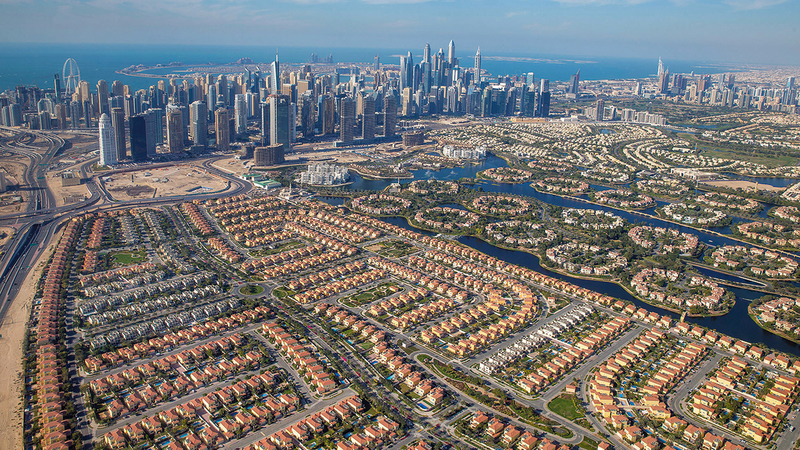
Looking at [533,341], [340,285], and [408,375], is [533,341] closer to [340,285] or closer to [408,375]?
[408,375]

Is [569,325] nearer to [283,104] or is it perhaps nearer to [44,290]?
[44,290]

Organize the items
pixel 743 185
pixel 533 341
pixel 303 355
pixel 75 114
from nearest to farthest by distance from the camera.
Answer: pixel 303 355
pixel 533 341
pixel 743 185
pixel 75 114

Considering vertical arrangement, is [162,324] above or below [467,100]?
below

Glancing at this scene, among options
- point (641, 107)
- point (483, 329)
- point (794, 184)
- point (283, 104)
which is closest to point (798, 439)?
point (483, 329)

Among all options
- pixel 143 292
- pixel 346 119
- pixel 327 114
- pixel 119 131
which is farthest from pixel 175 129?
pixel 143 292

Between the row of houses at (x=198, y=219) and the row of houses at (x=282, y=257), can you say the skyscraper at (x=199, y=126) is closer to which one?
the row of houses at (x=198, y=219)

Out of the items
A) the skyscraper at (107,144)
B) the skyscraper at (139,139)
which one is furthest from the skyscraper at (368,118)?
the skyscraper at (107,144)
